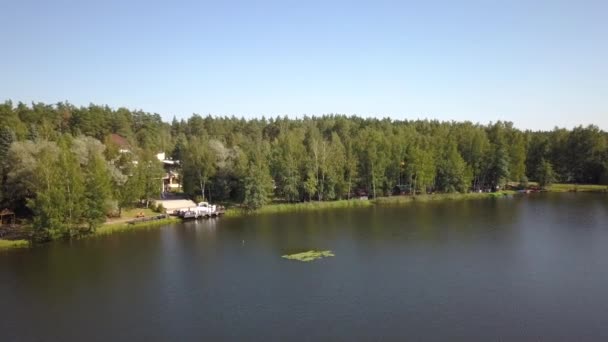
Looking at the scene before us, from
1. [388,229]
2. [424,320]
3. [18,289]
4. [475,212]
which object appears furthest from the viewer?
[475,212]

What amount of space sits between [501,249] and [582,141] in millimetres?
74259

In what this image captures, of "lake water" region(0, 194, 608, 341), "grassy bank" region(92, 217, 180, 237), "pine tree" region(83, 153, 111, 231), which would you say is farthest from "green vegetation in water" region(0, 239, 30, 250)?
"grassy bank" region(92, 217, 180, 237)

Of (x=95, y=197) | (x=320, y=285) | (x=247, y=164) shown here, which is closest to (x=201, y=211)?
(x=247, y=164)

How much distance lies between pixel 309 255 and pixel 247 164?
1277 inches

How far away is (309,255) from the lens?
4053cm

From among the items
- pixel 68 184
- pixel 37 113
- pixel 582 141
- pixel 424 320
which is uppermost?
pixel 37 113

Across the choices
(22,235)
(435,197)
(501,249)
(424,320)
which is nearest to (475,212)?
(435,197)

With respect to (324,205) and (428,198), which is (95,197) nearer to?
(324,205)

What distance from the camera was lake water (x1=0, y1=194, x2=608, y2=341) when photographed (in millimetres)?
25469

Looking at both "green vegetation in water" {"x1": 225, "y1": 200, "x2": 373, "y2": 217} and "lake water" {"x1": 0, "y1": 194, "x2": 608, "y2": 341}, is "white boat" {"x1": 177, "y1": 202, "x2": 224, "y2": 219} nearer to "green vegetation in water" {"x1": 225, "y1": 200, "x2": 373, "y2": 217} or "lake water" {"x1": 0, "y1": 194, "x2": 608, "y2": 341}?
"green vegetation in water" {"x1": 225, "y1": 200, "x2": 373, "y2": 217}

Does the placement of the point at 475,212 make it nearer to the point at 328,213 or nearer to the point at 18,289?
the point at 328,213

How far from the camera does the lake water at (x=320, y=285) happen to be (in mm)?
25469

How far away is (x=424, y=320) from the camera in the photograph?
85.4 ft

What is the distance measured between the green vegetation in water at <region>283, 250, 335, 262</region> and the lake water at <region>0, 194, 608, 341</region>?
1.00 m
